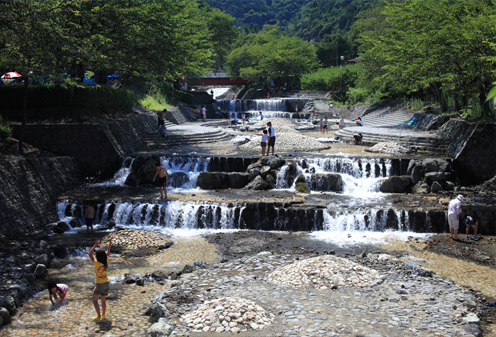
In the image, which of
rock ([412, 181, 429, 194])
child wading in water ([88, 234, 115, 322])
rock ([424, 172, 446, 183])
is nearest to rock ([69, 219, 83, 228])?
child wading in water ([88, 234, 115, 322])

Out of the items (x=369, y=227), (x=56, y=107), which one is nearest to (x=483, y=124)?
(x=369, y=227)

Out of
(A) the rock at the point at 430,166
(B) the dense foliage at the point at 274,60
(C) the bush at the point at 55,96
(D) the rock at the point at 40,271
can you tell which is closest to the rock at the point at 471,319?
(D) the rock at the point at 40,271

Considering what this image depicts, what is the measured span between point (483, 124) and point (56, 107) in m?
20.4

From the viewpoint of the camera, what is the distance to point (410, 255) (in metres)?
12.2

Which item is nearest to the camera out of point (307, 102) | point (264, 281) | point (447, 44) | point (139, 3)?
point (264, 281)

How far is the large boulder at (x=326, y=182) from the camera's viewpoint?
18484 millimetres

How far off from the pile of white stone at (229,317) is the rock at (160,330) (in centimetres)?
37

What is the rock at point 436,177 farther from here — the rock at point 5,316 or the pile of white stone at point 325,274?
the rock at point 5,316

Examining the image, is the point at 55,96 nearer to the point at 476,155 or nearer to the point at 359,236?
the point at 359,236

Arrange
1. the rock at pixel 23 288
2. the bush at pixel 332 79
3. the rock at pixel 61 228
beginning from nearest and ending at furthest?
1. the rock at pixel 23 288
2. the rock at pixel 61 228
3. the bush at pixel 332 79

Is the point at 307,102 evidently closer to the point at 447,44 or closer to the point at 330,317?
the point at 447,44

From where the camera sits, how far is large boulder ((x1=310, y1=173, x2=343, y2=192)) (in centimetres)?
1848

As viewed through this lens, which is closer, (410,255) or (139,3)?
(410,255)

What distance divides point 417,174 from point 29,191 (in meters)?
15.8
